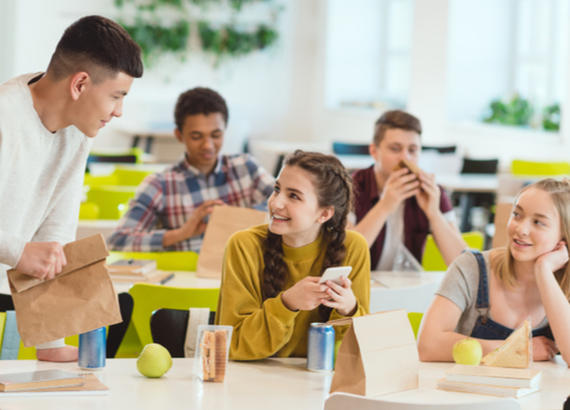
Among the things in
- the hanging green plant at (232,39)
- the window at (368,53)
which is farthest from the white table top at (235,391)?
the hanging green plant at (232,39)

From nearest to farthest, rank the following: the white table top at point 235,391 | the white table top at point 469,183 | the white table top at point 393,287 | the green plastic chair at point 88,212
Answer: the white table top at point 235,391 < the white table top at point 393,287 < the green plastic chair at point 88,212 < the white table top at point 469,183

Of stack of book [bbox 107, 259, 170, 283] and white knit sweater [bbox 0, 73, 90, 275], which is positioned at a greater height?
white knit sweater [bbox 0, 73, 90, 275]

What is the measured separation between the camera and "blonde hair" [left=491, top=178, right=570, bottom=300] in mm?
2357

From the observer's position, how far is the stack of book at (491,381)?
6.19 feet

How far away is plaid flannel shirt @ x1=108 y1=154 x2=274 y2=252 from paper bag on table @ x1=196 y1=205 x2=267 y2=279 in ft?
1.44

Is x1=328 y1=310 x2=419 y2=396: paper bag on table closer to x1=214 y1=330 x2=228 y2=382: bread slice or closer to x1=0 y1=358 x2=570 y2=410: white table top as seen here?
x1=0 y1=358 x2=570 y2=410: white table top

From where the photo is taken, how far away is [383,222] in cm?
354

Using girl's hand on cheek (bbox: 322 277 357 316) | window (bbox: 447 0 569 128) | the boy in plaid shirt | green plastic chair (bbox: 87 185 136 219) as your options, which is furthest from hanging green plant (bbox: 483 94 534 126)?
girl's hand on cheek (bbox: 322 277 357 316)

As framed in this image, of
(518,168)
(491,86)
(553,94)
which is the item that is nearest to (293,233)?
(518,168)

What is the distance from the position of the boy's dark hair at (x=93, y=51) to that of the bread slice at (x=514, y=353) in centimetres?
111

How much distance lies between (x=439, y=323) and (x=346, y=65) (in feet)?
33.2

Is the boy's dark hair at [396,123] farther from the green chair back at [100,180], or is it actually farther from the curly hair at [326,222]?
the green chair back at [100,180]

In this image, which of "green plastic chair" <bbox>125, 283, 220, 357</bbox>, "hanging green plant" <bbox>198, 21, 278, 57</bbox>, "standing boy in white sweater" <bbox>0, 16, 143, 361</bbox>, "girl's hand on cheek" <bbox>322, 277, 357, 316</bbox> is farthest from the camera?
"hanging green plant" <bbox>198, 21, 278, 57</bbox>

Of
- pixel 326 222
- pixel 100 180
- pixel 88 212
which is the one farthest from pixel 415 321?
pixel 100 180
